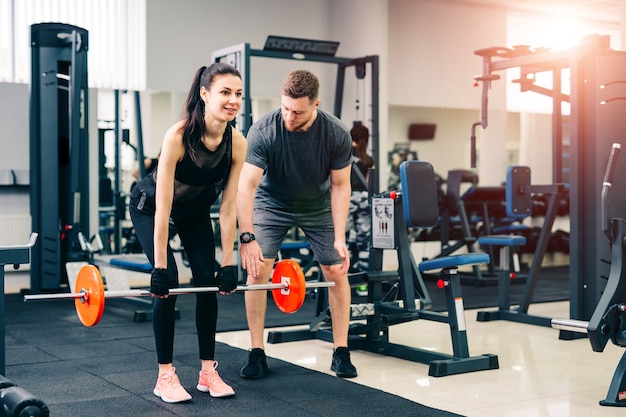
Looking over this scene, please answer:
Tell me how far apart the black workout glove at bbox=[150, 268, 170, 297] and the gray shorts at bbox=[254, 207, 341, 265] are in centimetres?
84

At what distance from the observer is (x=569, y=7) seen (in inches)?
373

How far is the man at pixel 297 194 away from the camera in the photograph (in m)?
3.29

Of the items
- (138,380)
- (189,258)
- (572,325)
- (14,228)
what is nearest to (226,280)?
(189,258)

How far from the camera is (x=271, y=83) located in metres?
7.83

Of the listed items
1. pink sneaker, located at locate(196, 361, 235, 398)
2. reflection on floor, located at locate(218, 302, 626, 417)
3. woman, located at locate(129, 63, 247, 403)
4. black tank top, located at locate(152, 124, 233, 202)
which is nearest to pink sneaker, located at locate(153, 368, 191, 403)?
woman, located at locate(129, 63, 247, 403)

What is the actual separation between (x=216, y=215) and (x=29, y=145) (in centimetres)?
161

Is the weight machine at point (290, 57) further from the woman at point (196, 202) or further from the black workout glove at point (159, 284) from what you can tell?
the black workout glove at point (159, 284)

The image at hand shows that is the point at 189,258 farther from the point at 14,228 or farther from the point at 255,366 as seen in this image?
the point at 14,228

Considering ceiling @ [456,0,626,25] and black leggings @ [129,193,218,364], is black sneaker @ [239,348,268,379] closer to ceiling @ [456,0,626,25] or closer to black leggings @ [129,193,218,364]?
black leggings @ [129,193,218,364]

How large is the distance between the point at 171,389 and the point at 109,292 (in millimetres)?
550

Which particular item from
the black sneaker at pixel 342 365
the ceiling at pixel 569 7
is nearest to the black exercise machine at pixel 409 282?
the black sneaker at pixel 342 365

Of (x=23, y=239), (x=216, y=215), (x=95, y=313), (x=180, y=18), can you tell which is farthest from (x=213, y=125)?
(x=180, y=18)

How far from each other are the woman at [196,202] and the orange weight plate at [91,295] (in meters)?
0.23

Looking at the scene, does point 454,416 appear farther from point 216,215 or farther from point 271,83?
point 271,83
